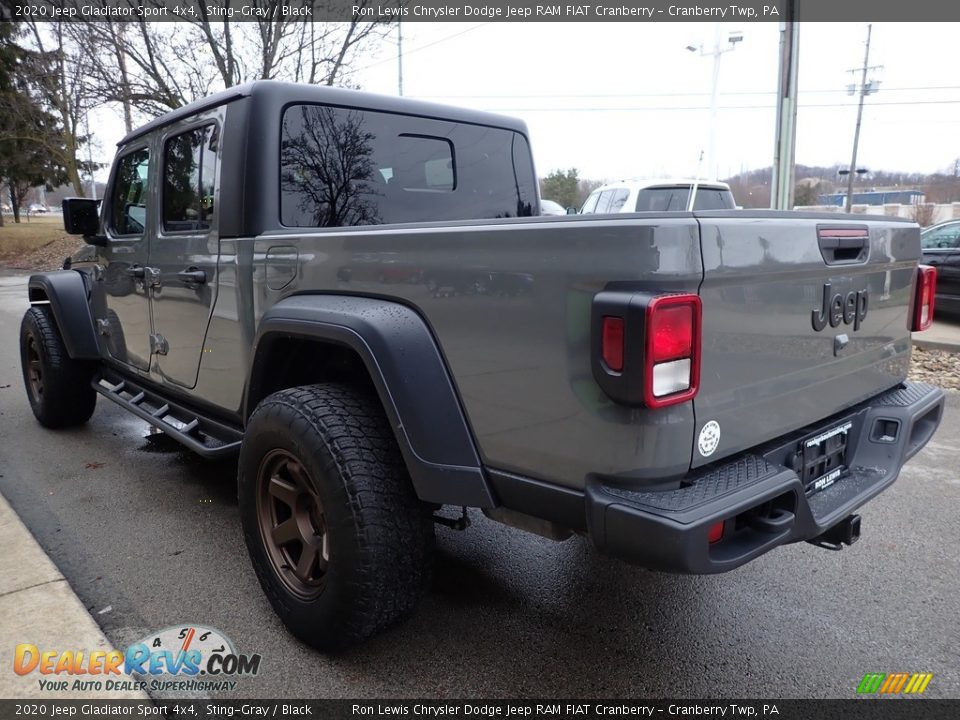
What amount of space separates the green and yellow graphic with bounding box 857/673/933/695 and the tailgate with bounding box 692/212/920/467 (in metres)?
0.92

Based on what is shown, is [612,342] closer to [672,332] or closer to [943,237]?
[672,332]

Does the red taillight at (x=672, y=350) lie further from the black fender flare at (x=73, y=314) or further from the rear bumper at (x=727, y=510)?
the black fender flare at (x=73, y=314)

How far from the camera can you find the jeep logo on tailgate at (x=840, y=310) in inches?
86.2

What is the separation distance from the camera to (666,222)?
1.66 meters

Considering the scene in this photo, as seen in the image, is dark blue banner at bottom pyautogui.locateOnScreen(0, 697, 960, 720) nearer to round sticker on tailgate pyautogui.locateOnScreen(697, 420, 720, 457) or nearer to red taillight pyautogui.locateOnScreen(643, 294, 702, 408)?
round sticker on tailgate pyautogui.locateOnScreen(697, 420, 720, 457)

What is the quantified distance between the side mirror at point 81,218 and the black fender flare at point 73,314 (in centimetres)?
43

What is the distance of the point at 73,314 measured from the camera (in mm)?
4758

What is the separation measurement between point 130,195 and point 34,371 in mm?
2043

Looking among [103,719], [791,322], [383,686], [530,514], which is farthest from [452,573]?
[791,322]

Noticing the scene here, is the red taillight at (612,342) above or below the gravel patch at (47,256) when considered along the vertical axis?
above

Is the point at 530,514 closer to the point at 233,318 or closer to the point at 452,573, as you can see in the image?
the point at 452,573

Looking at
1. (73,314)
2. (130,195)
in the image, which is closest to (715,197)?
(130,195)

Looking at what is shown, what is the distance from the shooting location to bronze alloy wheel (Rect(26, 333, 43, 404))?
5148 millimetres

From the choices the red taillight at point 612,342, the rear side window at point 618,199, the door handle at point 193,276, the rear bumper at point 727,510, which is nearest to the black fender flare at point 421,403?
the rear bumper at point 727,510
